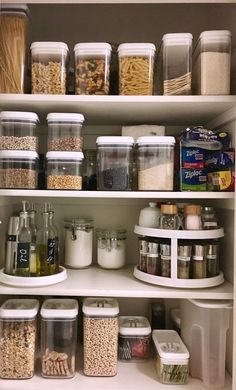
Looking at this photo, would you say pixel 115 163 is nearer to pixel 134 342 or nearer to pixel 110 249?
pixel 110 249

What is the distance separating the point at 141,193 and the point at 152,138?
0.19 metres

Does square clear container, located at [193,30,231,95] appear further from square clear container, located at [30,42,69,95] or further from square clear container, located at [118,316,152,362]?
square clear container, located at [118,316,152,362]

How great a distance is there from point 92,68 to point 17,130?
1.08 feet

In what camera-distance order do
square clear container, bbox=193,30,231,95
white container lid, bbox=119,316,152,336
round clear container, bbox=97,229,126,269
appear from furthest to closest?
round clear container, bbox=97,229,126,269 < white container lid, bbox=119,316,152,336 < square clear container, bbox=193,30,231,95

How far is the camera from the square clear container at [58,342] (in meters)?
1.10

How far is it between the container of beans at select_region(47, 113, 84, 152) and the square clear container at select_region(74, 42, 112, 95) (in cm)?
10

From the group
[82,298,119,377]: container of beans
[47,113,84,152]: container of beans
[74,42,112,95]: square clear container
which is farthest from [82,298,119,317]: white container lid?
[74,42,112,95]: square clear container

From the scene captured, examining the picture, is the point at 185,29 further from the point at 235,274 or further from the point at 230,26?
the point at 235,274

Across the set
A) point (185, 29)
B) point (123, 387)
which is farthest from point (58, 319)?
point (185, 29)

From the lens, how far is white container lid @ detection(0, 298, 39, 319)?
109 centimetres

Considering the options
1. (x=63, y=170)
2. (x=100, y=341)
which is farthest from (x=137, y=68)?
(x=100, y=341)

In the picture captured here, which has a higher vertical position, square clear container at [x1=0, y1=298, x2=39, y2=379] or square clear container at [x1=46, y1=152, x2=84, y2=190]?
square clear container at [x1=46, y1=152, x2=84, y2=190]

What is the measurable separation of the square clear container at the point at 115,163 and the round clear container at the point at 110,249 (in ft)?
0.85

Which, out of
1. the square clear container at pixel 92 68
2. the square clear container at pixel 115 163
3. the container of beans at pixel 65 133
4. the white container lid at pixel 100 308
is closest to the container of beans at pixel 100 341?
the white container lid at pixel 100 308
